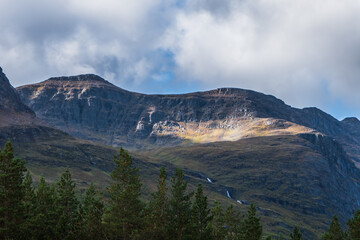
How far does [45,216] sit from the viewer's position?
71438 millimetres

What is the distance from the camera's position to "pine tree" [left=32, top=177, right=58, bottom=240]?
69062 millimetres

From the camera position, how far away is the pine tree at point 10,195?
6050 cm

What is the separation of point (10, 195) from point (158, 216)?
26.6 m

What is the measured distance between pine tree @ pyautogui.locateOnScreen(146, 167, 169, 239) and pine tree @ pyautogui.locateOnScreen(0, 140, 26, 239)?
21182 mm

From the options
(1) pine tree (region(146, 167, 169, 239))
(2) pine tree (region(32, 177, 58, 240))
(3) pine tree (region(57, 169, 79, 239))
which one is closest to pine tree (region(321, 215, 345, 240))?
(1) pine tree (region(146, 167, 169, 239))

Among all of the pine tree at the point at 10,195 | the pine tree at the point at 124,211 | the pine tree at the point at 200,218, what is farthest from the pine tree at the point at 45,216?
the pine tree at the point at 200,218

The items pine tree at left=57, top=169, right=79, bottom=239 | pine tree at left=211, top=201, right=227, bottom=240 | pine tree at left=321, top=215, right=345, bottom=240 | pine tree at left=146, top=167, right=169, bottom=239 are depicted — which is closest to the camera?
pine tree at left=146, top=167, right=169, bottom=239

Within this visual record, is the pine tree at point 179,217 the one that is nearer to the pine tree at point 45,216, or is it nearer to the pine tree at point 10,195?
the pine tree at point 45,216

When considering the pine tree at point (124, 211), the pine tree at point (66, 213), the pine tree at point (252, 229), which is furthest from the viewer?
the pine tree at point (252, 229)

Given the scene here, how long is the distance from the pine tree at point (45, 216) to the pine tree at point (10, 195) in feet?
13.9

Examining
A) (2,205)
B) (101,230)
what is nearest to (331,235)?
(101,230)

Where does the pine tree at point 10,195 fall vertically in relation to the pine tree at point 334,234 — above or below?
above

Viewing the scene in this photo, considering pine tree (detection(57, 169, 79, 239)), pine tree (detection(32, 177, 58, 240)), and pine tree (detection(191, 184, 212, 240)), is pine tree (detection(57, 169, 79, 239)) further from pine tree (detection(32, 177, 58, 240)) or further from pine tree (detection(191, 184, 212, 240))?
pine tree (detection(191, 184, 212, 240))

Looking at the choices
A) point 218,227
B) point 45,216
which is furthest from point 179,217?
point 45,216
